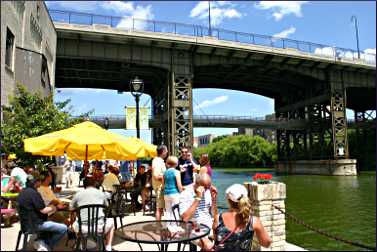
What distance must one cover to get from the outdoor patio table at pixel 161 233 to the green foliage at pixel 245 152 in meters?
83.8

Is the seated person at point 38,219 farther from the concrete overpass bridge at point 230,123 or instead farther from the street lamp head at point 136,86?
the concrete overpass bridge at point 230,123

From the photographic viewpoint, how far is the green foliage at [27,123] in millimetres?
13523

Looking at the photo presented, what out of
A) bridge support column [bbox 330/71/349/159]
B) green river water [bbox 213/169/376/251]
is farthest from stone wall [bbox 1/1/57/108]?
bridge support column [bbox 330/71/349/159]

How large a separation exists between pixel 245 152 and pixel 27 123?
279 feet

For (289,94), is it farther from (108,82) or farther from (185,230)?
(185,230)

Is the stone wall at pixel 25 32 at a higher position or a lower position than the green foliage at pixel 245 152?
higher

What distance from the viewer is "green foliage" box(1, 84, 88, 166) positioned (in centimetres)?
1352

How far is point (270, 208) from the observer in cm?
683

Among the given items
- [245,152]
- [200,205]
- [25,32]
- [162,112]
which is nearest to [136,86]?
[200,205]

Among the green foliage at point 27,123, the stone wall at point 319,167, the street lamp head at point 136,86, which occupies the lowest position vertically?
the stone wall at point 319,167

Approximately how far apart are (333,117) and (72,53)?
3603 cm

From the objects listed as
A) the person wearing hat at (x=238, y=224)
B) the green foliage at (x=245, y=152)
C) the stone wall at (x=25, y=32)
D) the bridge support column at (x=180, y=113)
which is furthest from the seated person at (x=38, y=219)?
the green foliage at (x=245, y=152)

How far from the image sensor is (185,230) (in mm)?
5109

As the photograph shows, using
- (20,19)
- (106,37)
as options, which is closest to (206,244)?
(20,19)
